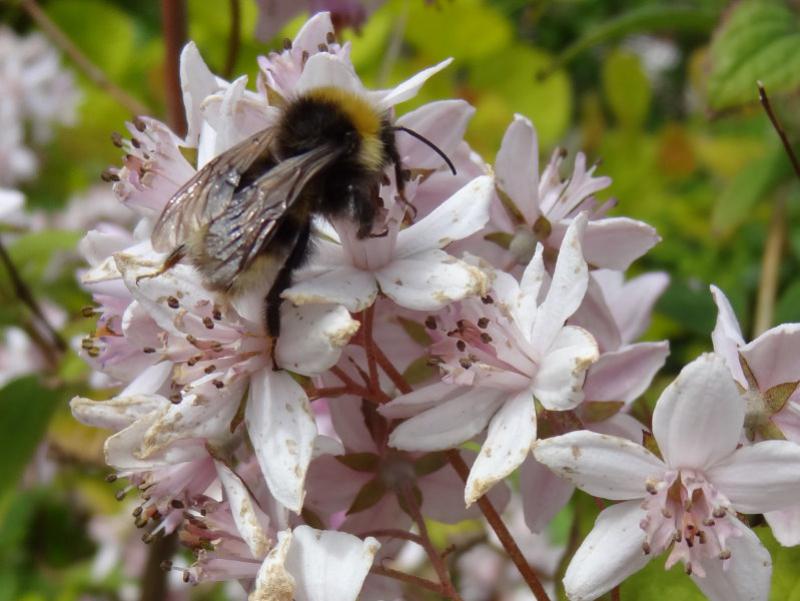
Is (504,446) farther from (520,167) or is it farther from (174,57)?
(174,57)

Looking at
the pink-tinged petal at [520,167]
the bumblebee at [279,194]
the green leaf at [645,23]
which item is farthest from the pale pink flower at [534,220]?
the green leaf at [645,23]

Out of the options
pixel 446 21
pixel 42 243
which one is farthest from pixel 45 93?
pixel 42 243

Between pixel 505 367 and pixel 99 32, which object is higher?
pixel 505 367

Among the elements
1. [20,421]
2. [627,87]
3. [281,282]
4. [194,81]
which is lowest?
[627,87]

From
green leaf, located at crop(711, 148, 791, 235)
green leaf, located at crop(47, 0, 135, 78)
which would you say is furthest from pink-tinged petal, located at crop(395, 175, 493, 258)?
green leaf, located at crop(47, 0, 135, 78)

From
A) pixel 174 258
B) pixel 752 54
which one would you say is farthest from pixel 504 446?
pixel 752 54

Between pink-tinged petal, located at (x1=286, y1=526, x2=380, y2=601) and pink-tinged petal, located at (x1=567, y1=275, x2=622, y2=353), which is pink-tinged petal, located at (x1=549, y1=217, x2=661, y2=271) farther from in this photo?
pink-tinged petal, located at (x1=286, y1=526, x2=380, y2=601)

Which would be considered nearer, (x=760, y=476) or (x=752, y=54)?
(x=760, y=476)

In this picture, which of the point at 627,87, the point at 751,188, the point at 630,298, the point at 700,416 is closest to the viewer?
the point at 700,416
